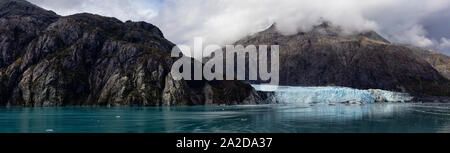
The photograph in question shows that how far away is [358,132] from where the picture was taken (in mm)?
54812
